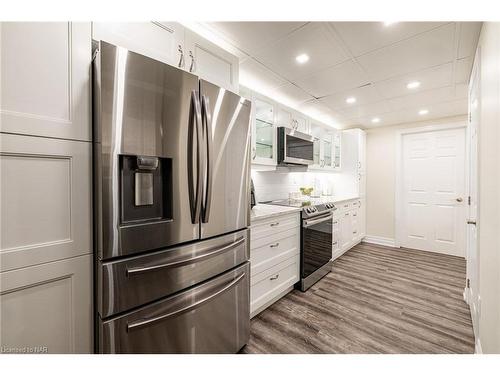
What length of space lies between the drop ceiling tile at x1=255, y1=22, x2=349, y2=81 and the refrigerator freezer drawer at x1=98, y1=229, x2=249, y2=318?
5.27 feet

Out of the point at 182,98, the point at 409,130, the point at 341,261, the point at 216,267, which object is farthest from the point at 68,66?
the point at 409,130

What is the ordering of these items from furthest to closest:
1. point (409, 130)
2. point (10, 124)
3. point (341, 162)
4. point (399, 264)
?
point (341, 162)
point (409, 130)
point (399, 264)
point (10, 124)

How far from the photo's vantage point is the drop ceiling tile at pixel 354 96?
265 centimetres

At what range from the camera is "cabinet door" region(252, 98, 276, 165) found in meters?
2.41

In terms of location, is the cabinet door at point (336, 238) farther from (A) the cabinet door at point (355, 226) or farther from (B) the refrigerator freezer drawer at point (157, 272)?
(B) the refrigerator freezer drawer at point (157, 272)

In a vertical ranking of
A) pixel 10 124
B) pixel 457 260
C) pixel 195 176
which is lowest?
pixel 457 260

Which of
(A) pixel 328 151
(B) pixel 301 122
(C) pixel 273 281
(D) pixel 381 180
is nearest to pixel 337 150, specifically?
(A) pixel 328 151

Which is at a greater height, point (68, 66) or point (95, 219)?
point (68, 66)

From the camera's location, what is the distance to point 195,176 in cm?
117

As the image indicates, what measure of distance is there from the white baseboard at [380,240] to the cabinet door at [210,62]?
4.23 metres

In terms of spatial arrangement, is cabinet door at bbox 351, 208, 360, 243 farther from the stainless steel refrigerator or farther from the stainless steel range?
the stainless steel refrigerator

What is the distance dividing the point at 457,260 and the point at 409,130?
2.36 metres

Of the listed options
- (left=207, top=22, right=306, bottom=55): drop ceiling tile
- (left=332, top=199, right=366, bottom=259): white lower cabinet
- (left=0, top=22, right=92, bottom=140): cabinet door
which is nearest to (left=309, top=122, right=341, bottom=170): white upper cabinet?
(left=332, top=199, right=366, bottom=259): white lower cabinet
